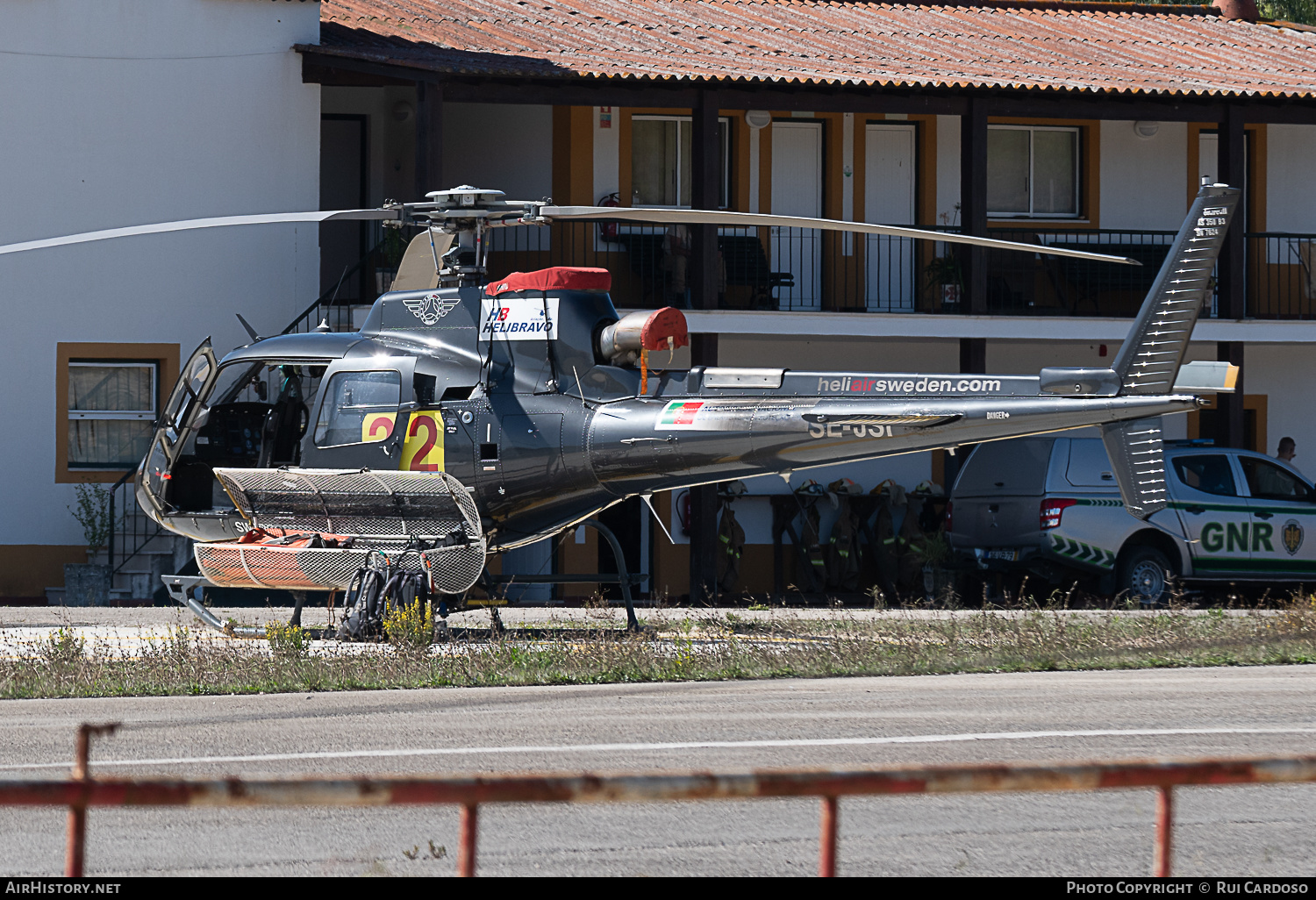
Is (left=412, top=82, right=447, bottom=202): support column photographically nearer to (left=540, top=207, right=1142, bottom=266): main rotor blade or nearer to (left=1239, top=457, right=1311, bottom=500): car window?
(left=540, top=207, right=1142, bottom=266): main rotor blade

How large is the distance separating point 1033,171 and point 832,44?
3.82m

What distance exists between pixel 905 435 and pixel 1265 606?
814 cm

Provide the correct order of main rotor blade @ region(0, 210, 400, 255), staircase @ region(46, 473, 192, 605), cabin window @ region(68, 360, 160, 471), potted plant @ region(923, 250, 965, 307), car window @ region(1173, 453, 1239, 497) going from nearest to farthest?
1. main rotor blade @ region(0, 210, 400, 255)
2. car window @ region(1173, 453, 1239, 497)
3. staircase @ region(46, 473, 192, 605)
4. cabin window @ region(68, 360, 160, 471)
5. potted plant @ region(923, 250, 965, 307)

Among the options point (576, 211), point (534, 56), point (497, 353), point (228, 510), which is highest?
point (534, 56)

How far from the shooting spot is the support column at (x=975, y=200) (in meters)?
19.1

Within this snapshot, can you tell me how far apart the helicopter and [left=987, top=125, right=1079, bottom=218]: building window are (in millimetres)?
12056

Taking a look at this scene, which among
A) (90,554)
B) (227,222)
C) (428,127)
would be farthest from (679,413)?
(90,554)

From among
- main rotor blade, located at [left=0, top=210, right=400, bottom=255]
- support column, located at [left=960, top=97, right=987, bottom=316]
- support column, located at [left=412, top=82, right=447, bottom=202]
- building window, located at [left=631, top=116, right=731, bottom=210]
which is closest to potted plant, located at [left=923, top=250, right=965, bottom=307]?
support column, located at [left=960, top=97, right=987, bottom=316]

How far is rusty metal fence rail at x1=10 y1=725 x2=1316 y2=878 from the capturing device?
118 inches

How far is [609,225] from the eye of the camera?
68.1 ft

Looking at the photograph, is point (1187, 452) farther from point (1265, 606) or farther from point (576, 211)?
point (576, 211)

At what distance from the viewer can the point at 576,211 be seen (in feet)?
34.4

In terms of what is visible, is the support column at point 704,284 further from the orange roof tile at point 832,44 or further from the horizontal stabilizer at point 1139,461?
the horizontal stabilizer at point 1139,461

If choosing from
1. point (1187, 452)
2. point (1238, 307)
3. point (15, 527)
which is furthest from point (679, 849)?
point (1238, 307)
